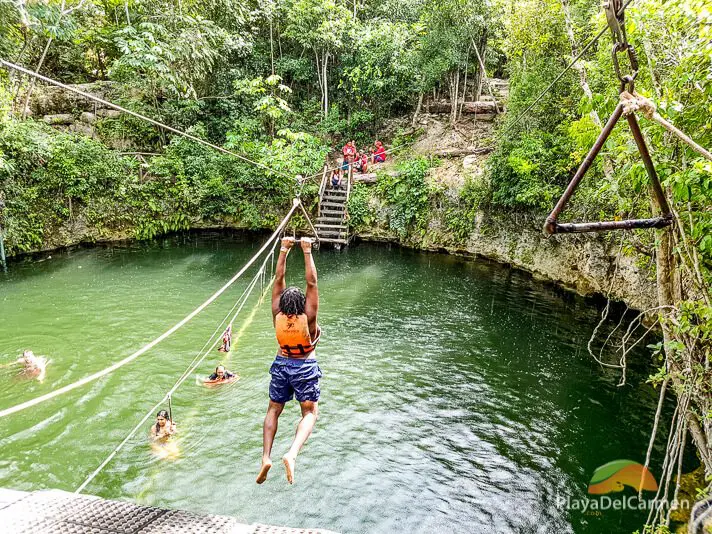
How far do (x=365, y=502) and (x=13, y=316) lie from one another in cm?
917

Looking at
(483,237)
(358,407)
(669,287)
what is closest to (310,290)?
(669,287)

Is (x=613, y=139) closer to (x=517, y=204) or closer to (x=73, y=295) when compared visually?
(x=517, y=204)

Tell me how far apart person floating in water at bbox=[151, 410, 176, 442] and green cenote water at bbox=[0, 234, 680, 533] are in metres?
0.19

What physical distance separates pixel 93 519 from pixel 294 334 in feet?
6.30

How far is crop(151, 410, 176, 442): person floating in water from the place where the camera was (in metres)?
6.30

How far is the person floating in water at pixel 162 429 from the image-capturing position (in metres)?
6.30

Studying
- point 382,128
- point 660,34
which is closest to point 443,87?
point 382,128

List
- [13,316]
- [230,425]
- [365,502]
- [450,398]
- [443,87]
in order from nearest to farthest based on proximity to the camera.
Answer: [365,502] → [230,425] → [450,398] → [13,316] → [443,87]

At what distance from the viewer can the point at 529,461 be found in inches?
243

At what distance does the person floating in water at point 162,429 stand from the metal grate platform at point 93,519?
3451 mm

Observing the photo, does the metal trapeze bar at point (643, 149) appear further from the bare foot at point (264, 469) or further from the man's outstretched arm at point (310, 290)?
the bare foot at point (264, 469)

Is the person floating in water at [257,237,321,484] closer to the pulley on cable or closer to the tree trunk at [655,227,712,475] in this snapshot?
the pulley on cable

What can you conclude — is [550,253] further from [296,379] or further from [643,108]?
[643,108]

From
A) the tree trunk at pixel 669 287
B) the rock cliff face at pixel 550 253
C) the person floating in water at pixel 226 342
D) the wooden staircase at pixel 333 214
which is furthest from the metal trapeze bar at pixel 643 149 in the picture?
the wooden staircase at pixel 333 214
